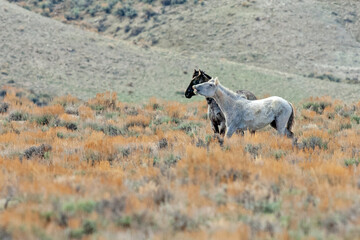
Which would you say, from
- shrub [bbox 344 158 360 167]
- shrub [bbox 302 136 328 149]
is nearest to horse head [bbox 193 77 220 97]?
shrub [bbox 302 136 328 149]

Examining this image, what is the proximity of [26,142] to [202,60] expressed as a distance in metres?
26.3

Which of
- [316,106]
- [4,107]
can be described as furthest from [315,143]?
[4,107]

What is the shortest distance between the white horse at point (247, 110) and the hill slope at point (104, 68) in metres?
15.8

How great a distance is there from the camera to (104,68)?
30.9m

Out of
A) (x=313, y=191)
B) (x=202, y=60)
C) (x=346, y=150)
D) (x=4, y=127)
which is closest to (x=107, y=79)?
(x=202, y=60)

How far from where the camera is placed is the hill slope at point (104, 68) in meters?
26.7

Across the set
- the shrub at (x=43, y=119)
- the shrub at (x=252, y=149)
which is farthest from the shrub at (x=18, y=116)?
the shrub at (x=252, y=149)

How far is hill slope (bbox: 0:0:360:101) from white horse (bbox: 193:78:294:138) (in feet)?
51.7

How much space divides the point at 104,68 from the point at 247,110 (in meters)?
23.2

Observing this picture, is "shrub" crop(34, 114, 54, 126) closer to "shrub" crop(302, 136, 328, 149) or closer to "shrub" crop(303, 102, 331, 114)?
"shrub" crop(302, 136, 328, 149)

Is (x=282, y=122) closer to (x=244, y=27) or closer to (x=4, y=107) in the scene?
(x=4, y=107)

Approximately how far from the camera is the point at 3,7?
35.2m

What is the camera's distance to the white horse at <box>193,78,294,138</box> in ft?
30.1

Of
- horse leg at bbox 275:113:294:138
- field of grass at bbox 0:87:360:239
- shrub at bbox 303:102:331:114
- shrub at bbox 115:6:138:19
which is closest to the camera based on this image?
field of grass at bbox 0:87:360:239
